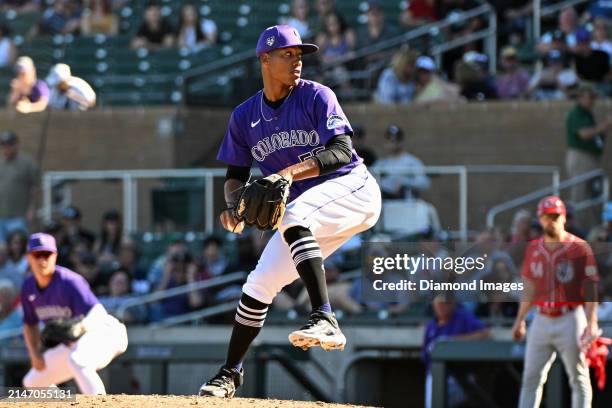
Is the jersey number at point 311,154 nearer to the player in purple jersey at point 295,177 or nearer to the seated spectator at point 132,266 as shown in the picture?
the player in purple jersey at point 295,177

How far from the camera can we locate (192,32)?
17781 mm

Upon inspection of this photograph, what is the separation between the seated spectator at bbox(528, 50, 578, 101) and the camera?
50.1ft

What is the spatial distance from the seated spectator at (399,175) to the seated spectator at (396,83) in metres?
1.28

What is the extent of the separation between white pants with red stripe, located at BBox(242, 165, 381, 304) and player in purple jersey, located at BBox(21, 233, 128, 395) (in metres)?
2.43

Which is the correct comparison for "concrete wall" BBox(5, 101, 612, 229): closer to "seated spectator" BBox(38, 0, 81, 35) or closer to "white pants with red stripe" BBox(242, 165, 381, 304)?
"seated spectator" BBox(38, 0, 81, 35)

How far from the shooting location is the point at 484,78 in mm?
15805

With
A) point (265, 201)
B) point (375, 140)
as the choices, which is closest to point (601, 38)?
point (375, 140)

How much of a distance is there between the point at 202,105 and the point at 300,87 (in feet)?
29.0

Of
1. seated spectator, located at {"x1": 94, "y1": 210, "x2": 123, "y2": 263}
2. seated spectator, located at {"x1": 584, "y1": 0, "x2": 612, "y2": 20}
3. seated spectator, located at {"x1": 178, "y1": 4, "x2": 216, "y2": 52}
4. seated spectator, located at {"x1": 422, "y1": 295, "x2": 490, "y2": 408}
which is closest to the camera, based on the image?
seated spectator, located at {"x1": 422, "y1": 295, "x2": 490, "y2": 408}

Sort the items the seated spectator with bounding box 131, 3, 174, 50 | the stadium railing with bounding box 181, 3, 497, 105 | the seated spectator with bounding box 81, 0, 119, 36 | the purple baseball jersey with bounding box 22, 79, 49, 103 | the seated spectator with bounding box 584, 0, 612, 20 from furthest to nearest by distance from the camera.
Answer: the seated spectator with bounding box 81, 0, 119, 36 → the seated spectator with bounding box 131, 3, 174, 50 → the stadium railing with bounding box 181, 3, 497, 105 → the seated spectator with bounding box 584, 0, 612, 20 → the purple baseball jersey with bounding box 22, 79, 49, 103

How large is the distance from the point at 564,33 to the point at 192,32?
473cm

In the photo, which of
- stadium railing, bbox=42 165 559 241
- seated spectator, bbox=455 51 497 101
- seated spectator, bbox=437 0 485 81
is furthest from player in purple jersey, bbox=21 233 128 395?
seated spectator, bbox=437 0 485 81

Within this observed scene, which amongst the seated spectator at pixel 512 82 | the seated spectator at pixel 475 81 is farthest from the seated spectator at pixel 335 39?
the seated spectator at pixel 512 82

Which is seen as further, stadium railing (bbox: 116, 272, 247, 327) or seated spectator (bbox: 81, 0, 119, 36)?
seated spectator (bbox: 81, 0, 119, 36)
